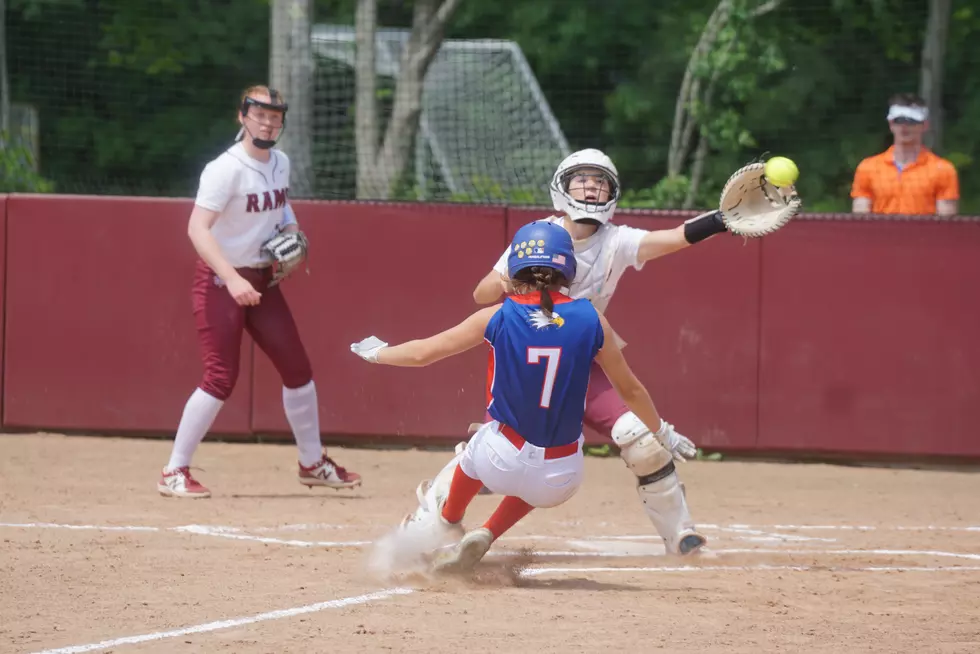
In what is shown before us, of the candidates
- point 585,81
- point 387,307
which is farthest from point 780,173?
point 585,81

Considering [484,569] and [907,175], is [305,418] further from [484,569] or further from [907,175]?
[907,175]

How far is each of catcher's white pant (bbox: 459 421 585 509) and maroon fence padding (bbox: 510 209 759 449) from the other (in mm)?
4797

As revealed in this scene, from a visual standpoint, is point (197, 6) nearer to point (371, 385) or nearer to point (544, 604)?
point (371, 385)

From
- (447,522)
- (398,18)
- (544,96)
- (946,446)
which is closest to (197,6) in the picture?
(398,18)

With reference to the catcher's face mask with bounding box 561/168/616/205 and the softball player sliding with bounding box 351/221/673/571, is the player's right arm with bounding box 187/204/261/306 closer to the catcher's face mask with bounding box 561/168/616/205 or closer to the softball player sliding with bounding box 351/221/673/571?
the catcher's face mask with bounding box 561/168/616/205

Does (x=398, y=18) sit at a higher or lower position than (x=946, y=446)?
higher

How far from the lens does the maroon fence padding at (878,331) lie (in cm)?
1048

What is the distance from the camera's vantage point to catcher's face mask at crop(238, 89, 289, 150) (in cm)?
852

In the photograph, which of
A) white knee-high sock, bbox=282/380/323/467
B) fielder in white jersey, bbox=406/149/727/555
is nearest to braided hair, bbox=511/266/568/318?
fielder in white jersey, bbox=406/149/727/555

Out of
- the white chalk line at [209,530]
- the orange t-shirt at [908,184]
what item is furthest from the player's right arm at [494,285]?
the orange t-shirt at [908,184]

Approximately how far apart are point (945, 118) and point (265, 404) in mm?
6264

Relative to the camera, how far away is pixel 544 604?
570 centimetres

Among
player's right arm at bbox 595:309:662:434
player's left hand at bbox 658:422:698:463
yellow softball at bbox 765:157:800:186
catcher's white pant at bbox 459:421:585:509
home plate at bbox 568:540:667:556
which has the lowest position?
home plate at bbox 568:540:667:556

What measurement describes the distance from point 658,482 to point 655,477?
0.03m
